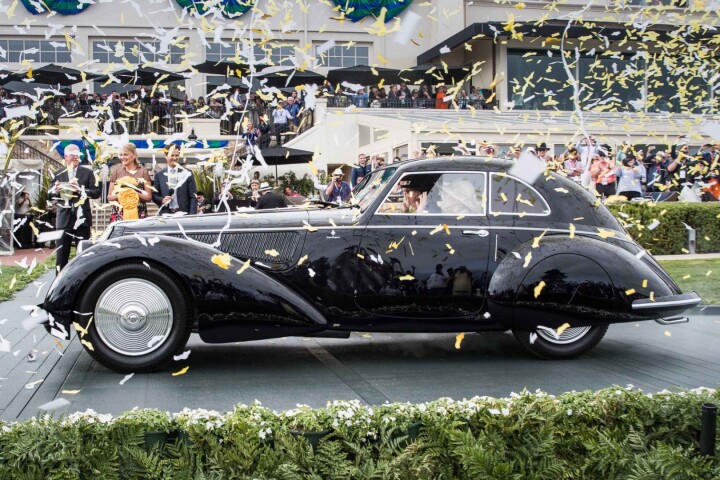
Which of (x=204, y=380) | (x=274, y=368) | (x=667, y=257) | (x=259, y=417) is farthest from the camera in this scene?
(x=667, y=257)

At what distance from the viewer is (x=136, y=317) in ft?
19.2

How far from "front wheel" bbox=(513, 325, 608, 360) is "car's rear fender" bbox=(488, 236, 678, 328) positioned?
14.2 inches

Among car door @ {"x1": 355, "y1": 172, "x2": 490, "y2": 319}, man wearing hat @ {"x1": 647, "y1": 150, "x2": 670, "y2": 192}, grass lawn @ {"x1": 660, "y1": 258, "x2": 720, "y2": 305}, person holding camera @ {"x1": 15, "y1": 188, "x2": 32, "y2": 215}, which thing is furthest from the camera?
person holding camera @ {"x1": 15, "y1": 188, "x2": 32, "y2": 215}

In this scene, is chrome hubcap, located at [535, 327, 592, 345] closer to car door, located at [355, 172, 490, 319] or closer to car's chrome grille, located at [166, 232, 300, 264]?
car door, located at [355, 172, 490, 319]

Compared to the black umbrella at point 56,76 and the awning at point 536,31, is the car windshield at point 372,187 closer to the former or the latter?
the black umbrella at point 56,76

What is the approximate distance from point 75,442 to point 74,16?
35.7 meters

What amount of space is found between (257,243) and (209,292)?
2.20 feet

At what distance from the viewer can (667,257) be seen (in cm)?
1444

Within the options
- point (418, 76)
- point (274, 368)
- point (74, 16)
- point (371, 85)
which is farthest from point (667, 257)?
point (74, 16)

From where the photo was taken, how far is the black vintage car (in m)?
5.89

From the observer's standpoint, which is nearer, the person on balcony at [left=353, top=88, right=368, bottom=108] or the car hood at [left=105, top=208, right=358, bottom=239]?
the car hood at [left=105, top=208, right=358, bottom=239]

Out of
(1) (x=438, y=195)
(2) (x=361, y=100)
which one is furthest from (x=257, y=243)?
(2) (x=361, y=100)

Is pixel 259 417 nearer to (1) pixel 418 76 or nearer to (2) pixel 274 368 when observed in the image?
(2) pixel 274 368

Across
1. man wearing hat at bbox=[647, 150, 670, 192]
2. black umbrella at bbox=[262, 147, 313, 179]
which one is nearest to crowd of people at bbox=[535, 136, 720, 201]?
man wearing hat at bbox=[647, 150, 670, 192]
